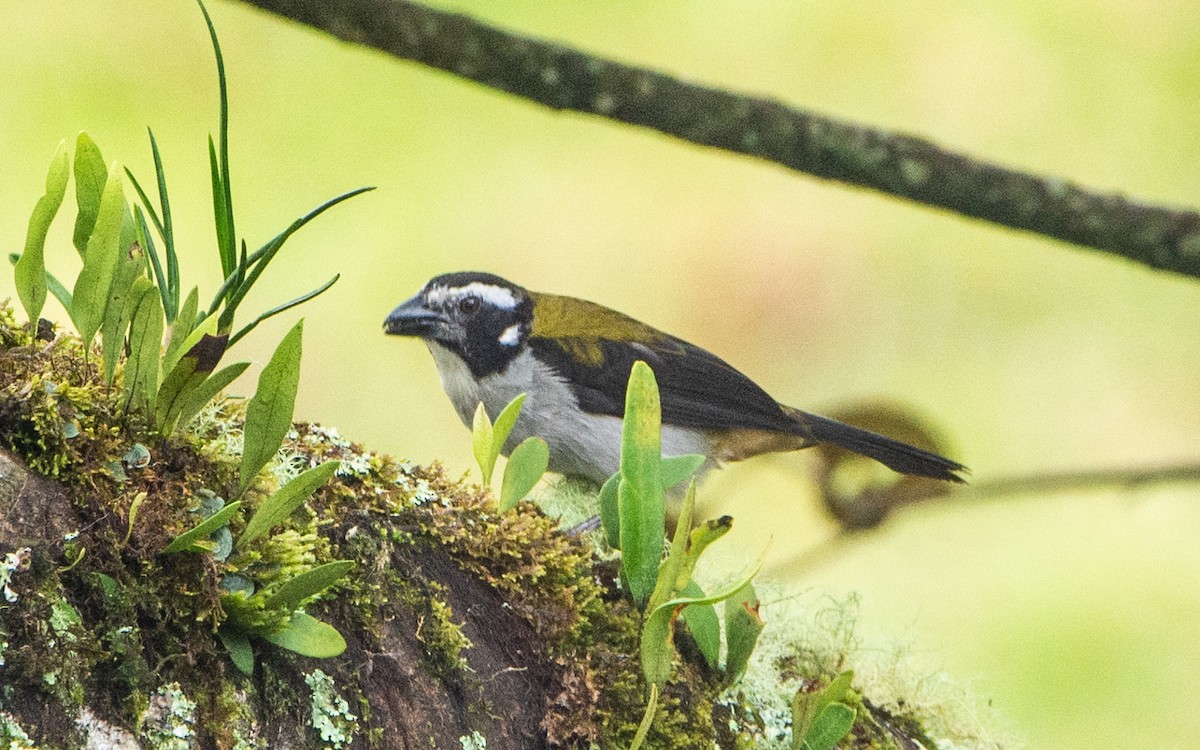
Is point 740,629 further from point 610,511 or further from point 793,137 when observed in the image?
point 793,137

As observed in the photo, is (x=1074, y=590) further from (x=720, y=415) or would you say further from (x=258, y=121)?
(x=258, y=121)

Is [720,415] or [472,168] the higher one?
[472,168]

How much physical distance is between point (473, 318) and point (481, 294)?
9 centimetres

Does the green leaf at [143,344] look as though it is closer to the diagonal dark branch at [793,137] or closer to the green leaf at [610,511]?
the green leaf at [610,511]

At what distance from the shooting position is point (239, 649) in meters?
1.74

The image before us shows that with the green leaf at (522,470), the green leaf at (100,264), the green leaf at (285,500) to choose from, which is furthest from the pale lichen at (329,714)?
the green leaf at (100,264)

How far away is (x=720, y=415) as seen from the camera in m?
4.41

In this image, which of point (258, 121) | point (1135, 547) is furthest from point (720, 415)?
point (258, 121)

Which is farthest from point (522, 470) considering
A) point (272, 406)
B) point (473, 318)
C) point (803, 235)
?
point (803, 235)

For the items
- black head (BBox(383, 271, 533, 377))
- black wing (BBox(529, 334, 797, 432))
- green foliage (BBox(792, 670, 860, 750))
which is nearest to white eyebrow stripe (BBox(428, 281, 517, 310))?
black head (BBox(383, 271, 533, 377))

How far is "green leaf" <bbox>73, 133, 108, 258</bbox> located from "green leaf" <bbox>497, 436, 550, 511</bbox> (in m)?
0.81

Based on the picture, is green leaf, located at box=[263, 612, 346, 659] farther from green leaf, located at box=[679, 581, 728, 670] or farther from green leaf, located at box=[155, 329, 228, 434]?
green leaf, located at box=[679, 581, 728, 670]

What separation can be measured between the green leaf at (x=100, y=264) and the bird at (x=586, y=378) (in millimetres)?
2193

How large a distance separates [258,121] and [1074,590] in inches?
214
